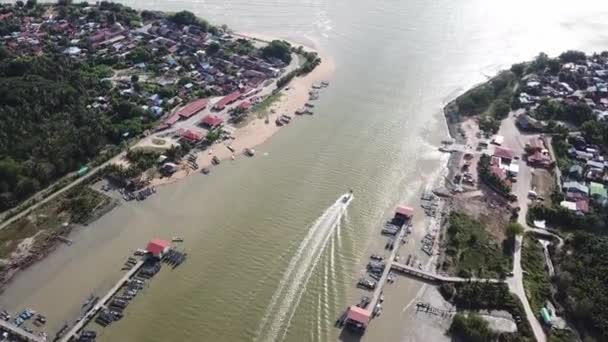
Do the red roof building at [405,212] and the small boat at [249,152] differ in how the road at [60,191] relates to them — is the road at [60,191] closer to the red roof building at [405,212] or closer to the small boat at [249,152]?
the small boat at [249,152]

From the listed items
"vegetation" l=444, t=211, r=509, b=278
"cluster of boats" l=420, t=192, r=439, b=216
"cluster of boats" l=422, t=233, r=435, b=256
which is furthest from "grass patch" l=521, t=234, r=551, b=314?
"cluster of boats" l=420, t=192, r=439, b=216

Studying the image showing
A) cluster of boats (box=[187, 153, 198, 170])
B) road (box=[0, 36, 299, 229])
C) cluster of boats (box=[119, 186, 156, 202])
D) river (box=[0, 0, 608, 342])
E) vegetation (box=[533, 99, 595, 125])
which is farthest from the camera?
vegetation (box=[533, 99, 595, 125])

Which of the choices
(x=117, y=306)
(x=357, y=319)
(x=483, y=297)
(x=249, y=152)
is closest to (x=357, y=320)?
(x=357, y=319)

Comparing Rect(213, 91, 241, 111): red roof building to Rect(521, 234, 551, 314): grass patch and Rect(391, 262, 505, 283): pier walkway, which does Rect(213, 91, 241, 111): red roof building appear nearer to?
Rect(391, 262, 505, 283): pier walkway

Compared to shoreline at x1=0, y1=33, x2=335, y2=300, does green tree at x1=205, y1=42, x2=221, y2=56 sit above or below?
above

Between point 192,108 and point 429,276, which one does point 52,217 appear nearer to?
point 192,108

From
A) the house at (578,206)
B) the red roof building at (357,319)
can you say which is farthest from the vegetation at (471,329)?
the house at (578,206)
